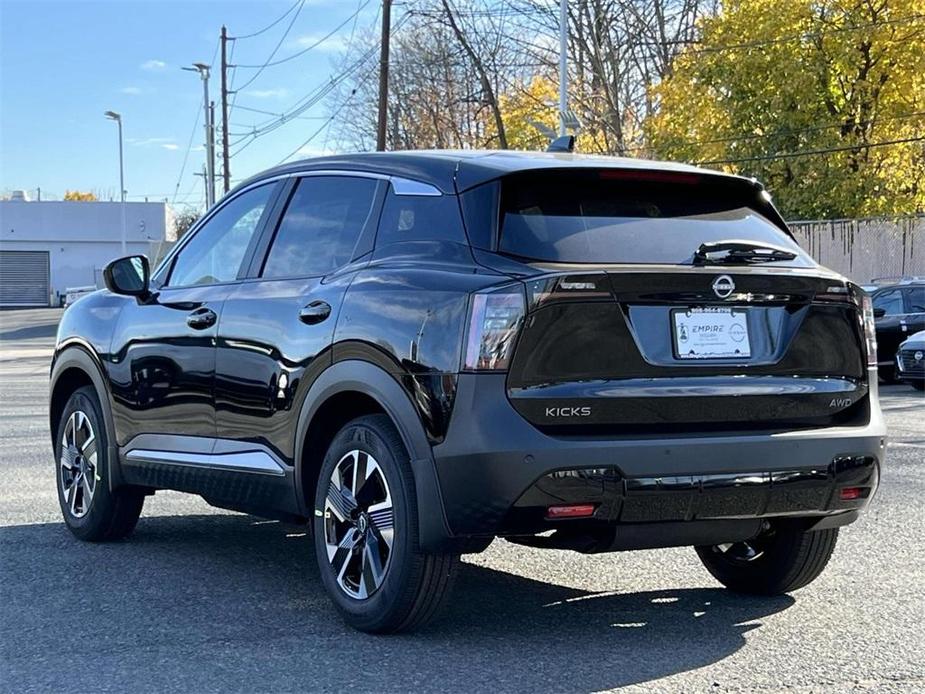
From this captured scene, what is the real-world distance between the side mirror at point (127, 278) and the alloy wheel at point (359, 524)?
82.6 inches

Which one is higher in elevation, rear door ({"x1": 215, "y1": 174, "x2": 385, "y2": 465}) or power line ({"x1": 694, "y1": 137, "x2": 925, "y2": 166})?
power line ({"x1": 694, "y1": 137, "x2": 925, "y2": 166})

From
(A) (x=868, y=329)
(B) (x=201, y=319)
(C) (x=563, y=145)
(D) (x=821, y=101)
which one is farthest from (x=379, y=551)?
(D) (x=821, y=101)

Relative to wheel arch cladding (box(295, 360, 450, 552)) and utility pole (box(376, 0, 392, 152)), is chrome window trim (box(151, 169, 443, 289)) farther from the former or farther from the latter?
utility pole (box(376, 0, 392, 152))

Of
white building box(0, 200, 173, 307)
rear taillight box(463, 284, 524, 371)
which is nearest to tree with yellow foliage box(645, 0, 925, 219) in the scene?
rear taillight box(463, 284, 524, 371)

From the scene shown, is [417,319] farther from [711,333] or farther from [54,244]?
[54,244]

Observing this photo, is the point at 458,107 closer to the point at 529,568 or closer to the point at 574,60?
the point at 574,60

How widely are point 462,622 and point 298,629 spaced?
0.64m

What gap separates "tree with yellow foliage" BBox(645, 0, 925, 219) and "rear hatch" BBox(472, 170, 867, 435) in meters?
31.4

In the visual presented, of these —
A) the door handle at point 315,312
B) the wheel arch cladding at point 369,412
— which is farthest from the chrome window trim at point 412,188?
the wheel arch cladding at point 369,412

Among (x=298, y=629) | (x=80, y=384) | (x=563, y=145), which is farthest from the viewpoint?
(x=80, y=384)

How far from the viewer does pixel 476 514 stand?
177 inches

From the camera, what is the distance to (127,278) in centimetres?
672

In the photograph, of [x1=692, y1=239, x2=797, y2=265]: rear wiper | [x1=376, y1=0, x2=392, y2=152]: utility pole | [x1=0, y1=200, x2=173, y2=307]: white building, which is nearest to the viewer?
[x1=692, y1=239, x2=797, y2=265]: rear wiper

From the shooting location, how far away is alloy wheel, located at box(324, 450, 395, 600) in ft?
16.0
